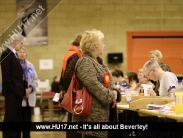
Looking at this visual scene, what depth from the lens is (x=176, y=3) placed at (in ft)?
38.1

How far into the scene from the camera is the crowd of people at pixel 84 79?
3.15 m

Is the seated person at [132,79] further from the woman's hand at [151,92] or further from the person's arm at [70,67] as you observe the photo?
the person's arm at [70,67]

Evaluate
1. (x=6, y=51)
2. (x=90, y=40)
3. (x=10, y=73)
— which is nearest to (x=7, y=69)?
(x=10, y=73)

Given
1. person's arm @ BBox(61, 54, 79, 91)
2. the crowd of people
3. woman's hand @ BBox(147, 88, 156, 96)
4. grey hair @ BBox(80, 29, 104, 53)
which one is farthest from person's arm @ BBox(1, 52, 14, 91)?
grey hair @ BBox(80, 29, 104, 53)

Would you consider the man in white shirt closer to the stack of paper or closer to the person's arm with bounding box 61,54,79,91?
the stack of paper

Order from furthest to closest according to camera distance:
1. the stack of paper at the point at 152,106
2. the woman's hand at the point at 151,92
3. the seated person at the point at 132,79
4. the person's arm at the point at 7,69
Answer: the seated person at the point at 132,79 → the person's arm at the point at 7,69 → the woman's hand at the point at 151,92 → the stack of paper at the point at 152,106

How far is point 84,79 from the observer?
3.13 meters

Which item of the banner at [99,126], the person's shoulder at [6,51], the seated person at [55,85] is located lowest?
the banner at [99,126]

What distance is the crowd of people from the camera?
315 centimetres

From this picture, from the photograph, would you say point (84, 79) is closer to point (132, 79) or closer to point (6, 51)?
point (6, 51)

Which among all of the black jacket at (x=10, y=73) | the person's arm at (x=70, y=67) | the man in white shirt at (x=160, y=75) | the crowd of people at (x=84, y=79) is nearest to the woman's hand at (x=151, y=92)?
the crowd of people at (x=84, y=79)

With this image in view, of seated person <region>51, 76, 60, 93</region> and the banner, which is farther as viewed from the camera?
seated person <region>51, 76, 60, 93</region>

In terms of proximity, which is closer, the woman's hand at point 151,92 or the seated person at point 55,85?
the woman's hand at point 151,92

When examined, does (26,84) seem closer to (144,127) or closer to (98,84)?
(144,127)
